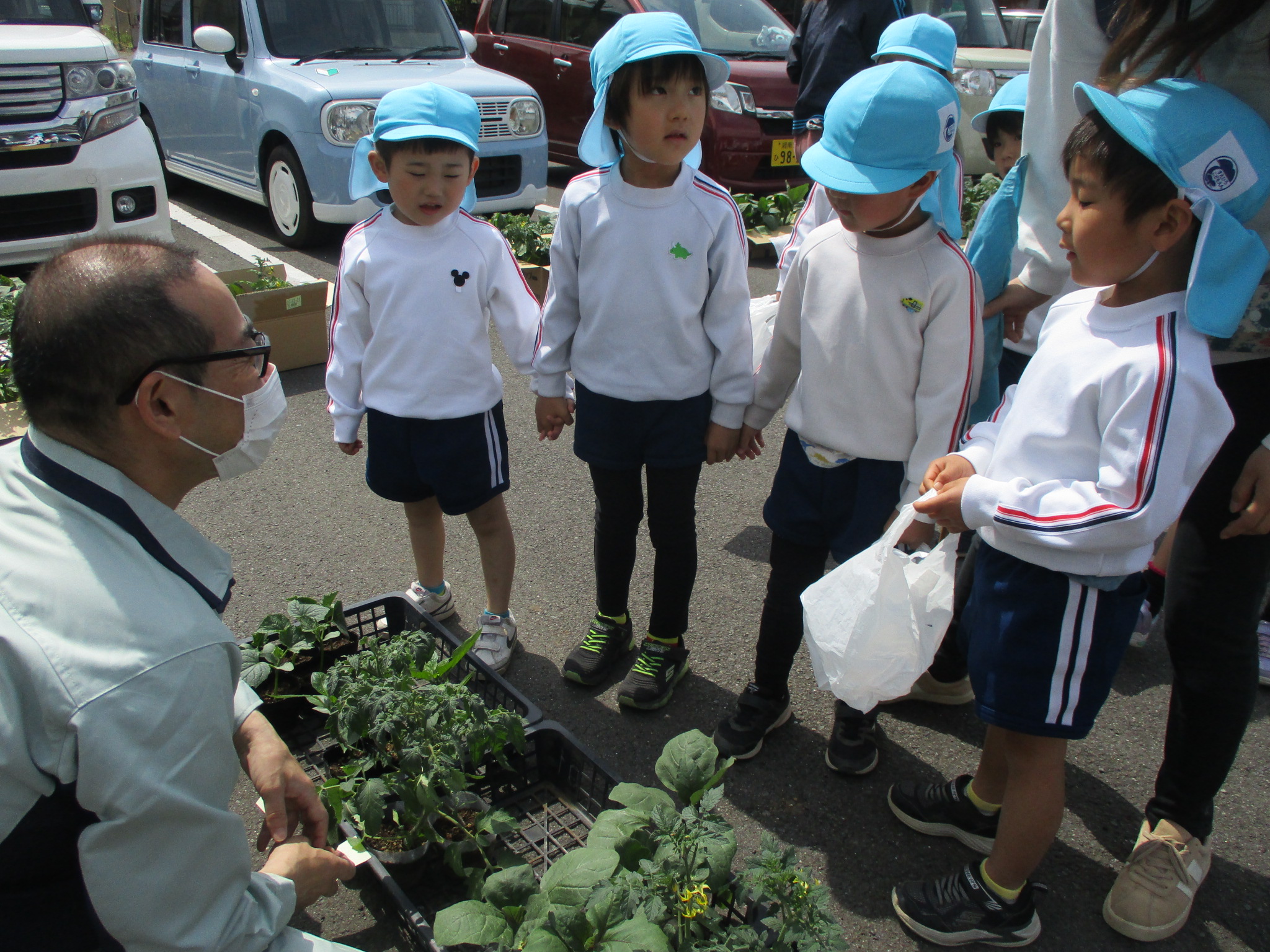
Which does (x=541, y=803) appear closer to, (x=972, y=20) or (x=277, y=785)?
(x=277, y=785)

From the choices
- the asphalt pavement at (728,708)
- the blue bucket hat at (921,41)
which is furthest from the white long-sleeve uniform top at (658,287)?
the blue bucket hat at (921,41)

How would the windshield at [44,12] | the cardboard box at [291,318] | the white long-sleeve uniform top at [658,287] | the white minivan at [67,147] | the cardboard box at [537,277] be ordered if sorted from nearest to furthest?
the white long-sleeve uniform top at [658,287] < the cardboard box at [291,318] < the white minivan at [67,147] < the windshield at [44,12] < the cardboard box at [537,277]

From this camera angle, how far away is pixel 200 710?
→ 125 cm

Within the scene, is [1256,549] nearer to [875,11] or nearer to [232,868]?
[232,868]

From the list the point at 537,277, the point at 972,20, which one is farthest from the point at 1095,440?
the point at 972,20

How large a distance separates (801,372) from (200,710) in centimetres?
157

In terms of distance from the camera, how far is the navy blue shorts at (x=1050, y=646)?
5.66 feet

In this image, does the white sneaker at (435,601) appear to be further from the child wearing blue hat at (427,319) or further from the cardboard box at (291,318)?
the cardboard box at (291,318)

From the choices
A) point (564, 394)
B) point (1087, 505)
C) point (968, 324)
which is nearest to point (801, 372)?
point (968, 324)

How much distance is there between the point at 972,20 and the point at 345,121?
5510 millimetres

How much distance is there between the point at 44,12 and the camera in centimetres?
570

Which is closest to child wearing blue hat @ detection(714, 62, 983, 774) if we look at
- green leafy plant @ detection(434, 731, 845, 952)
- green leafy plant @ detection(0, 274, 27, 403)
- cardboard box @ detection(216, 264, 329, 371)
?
green leafy plant @ detection(434, 731, 845, 952)

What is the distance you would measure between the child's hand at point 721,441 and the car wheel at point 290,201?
5.11 meters

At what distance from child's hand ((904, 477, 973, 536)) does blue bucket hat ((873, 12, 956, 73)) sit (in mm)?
2503
